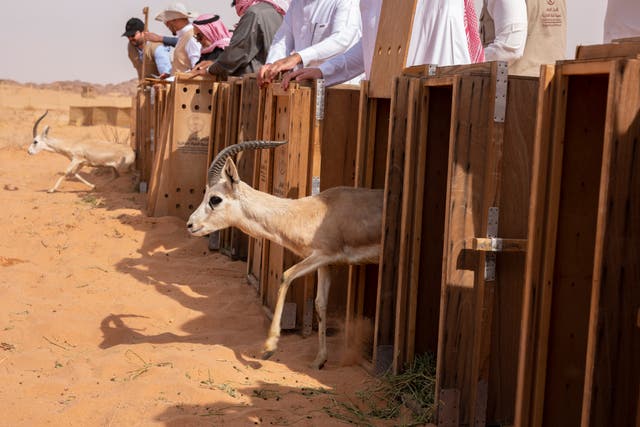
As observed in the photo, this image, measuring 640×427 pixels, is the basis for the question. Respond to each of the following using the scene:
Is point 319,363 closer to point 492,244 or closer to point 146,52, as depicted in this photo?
point 492,244

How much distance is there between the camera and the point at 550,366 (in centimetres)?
424

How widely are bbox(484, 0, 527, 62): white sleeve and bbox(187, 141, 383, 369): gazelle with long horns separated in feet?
5.34

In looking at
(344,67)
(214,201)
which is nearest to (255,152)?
(344,67)

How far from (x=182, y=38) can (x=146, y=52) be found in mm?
3108

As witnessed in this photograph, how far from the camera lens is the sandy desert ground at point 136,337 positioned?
5.39 m

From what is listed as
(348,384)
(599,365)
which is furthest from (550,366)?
(348,384)

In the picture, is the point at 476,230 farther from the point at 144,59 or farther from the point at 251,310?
the point at 144,59

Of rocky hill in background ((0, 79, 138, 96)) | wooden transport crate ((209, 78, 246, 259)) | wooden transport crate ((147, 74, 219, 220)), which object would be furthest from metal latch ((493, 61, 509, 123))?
rocky hill in background ((0, 79, 138, 96))

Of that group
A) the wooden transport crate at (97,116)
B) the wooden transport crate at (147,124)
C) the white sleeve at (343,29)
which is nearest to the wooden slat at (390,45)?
the white sleeve at (343,29)

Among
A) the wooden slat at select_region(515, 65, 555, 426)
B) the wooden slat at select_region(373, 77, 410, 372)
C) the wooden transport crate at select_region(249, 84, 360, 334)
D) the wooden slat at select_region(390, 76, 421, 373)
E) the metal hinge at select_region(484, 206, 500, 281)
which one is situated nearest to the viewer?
the wooden slat at select_region(515, 65, 555, 426)

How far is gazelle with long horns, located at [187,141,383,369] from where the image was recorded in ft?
21.2

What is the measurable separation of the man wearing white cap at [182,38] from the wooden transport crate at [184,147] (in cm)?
253

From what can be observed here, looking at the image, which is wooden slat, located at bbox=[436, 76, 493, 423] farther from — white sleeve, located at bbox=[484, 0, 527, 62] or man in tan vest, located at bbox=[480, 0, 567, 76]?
man in tan vest, located at bbox=[480, 0, 567, 76]

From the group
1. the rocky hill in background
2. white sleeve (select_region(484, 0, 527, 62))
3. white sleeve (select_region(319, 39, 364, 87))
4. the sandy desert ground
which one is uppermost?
the rocky hill in background
